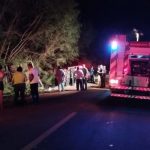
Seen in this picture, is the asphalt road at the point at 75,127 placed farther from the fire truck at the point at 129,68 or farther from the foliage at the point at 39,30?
the foliage at the point at 39,30

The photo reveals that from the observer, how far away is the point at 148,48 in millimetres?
20594

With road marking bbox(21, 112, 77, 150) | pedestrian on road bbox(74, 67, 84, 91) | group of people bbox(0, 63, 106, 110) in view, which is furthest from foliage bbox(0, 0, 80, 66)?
road marking bbox(21, 112, 77, 150)

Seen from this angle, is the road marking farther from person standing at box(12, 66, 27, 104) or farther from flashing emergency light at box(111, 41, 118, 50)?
flashing emergency light at box(111, 41, 118, 50)

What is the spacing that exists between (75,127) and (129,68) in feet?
26.5

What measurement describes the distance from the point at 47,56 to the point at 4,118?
1841 centimetres

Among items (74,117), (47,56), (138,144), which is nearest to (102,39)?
(47,56)

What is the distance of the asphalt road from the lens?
1077cm

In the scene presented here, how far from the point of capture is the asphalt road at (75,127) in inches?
424

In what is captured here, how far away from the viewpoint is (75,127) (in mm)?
13445

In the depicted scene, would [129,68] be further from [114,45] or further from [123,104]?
[123,104]

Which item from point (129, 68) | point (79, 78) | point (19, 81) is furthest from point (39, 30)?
point (19, 81)

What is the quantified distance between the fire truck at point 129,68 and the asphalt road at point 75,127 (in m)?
0.67

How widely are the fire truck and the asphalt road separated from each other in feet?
2.21

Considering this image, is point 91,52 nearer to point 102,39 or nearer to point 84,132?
point 102,39
